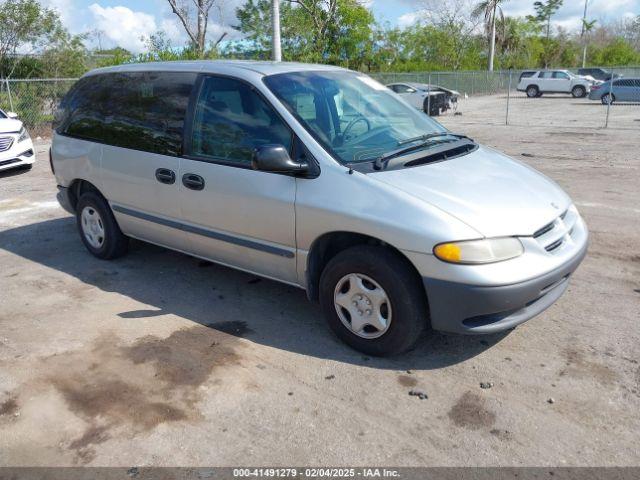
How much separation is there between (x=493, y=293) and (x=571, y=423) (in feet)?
2.59

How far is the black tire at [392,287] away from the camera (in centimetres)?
353

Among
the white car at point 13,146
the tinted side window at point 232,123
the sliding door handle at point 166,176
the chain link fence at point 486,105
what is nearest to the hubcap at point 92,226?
the sliding door handle at point 166,176

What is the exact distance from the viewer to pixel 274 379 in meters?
3.67

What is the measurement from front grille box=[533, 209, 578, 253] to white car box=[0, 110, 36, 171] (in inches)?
407

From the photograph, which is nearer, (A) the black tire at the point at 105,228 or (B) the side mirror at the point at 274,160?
(B) the side mirror at the point at 274,160

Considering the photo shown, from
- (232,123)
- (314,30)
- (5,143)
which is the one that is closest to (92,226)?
(232,123)

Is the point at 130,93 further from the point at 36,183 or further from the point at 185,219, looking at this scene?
the point at 36,183

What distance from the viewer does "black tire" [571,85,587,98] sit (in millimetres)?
35375

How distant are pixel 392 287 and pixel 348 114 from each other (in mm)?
1499

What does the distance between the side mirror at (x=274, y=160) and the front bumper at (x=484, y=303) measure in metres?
1.13

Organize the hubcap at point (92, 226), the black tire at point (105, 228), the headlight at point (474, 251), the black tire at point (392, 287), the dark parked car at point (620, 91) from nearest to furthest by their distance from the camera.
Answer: the headlight at point (474, 251)
the black tire at point (392, 287)
the black tire at point (105, 228)
the hubcap at point (92, 226)
the dark parked car at point (620, 91)

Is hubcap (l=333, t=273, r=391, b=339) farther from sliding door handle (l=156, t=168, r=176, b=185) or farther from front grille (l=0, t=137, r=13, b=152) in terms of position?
front grille (l=0, t=137, r=13, b=152)

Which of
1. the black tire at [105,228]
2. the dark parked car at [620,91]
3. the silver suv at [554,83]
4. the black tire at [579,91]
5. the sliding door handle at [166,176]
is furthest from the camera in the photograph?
the silver suv at [554,83]

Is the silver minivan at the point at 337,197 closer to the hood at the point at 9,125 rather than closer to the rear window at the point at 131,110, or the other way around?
the rear window at the point at 131,110
